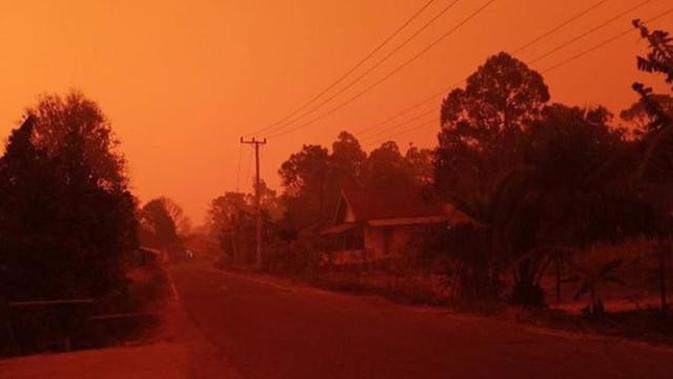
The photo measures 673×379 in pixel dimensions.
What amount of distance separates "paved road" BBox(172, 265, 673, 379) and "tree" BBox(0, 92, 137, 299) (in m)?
3.20

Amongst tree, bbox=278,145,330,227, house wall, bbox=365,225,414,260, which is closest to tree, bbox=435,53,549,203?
house wall, bbox=365,225,414,260

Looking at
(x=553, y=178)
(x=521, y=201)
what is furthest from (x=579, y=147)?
(x=521, y=201)

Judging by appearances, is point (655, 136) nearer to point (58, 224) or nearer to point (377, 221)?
point (58, 224)

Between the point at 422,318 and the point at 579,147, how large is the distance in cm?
563

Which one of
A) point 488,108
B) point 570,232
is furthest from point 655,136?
point 488,108

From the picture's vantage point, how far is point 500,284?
21.6 meters

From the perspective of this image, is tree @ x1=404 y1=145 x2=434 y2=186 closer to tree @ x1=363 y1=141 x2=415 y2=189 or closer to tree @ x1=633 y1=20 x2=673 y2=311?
tree @ x1=363 y1=141 x2=415 y2=189

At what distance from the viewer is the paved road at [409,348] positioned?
38.2 ft

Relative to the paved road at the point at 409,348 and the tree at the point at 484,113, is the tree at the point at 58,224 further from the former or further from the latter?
the tree at the point at 484,113

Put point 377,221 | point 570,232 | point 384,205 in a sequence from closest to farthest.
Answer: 1. point 570,232
2. point 377,221
3. point 384,205

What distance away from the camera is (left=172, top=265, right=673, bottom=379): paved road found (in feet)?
38.2

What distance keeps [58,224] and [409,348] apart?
972 cm

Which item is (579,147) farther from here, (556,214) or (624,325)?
(624,325)

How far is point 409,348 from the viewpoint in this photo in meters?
14.2
